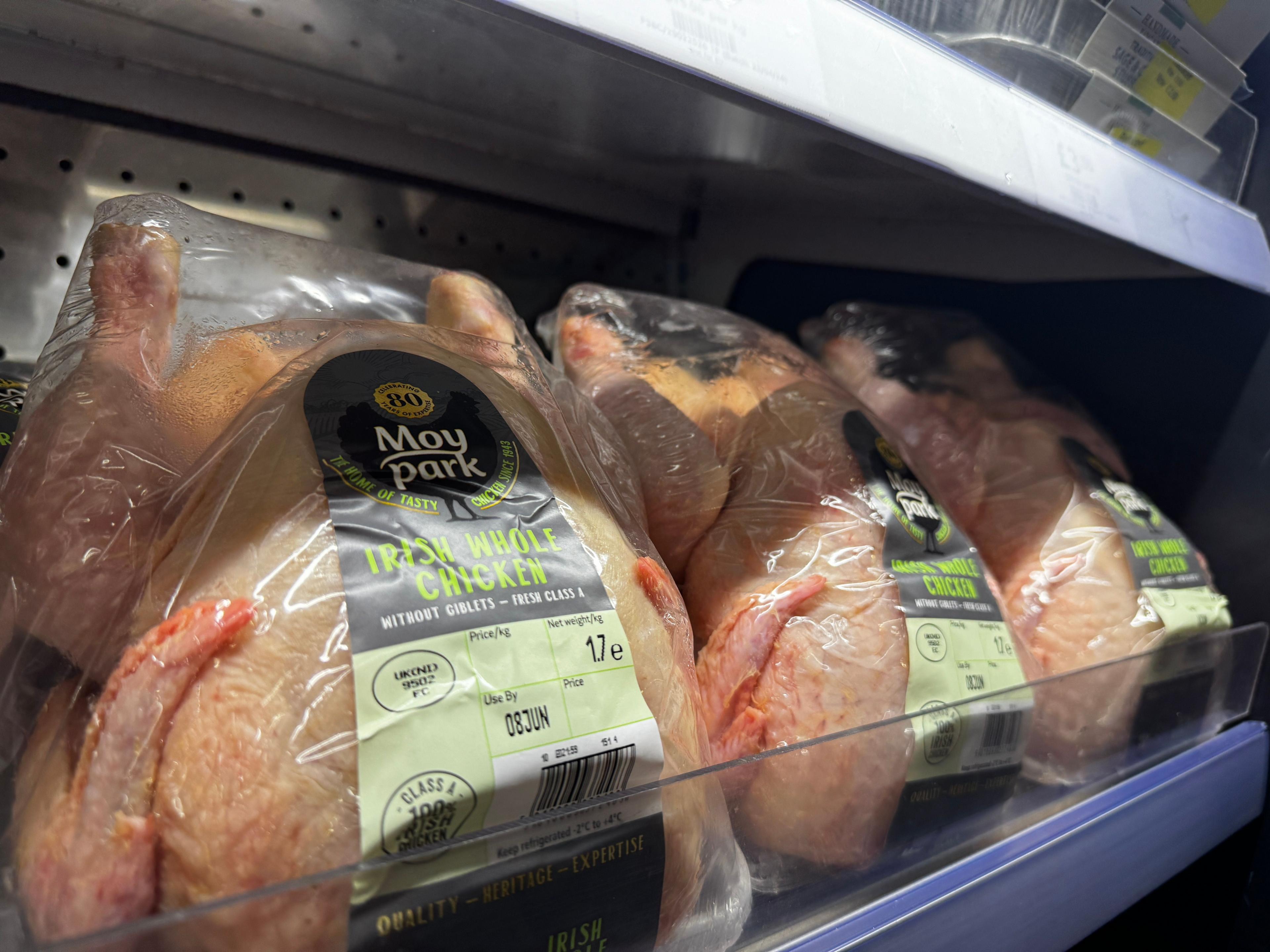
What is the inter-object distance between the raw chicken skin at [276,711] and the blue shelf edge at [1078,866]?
0.58 feet

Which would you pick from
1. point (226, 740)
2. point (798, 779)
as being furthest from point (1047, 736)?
point (226, 740)

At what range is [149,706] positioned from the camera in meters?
0.34

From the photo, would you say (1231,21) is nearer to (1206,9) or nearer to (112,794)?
(1206,9)

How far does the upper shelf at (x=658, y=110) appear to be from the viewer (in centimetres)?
47

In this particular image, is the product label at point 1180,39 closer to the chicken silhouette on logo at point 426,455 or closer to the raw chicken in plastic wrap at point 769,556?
the raw chicken in plastic wrap at point 769,556

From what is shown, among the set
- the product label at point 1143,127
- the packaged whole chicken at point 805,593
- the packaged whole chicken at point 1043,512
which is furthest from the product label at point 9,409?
the product label at point 1143,127

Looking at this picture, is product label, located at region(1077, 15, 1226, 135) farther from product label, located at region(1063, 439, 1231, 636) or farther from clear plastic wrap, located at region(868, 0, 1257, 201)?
product label, located at region(1063, 439, 1231, 636)

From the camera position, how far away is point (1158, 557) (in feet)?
2.61

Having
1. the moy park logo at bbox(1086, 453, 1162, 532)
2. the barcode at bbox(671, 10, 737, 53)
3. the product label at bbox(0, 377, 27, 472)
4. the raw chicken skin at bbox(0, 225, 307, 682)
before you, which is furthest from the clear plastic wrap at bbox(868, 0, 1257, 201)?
the product label at bbox(0, 377, 27, 472)

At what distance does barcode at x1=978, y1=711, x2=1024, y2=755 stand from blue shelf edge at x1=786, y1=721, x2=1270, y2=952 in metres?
0.07

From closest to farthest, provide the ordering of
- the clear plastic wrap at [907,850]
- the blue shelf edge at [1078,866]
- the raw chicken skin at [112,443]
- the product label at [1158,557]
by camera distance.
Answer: the clear plastic wrap at [907,850]
the raw chicken skin at [112,443]
the blue shelf edge at [1078,866]
the product label at [1158,557]

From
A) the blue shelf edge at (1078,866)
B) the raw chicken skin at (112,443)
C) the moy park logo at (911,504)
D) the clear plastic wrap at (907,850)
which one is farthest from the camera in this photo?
the moy park logo at (911,504)

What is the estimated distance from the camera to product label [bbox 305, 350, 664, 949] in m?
0.34

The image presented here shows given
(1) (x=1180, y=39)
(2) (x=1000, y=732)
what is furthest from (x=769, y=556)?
(1) (x=1180, y=39)
